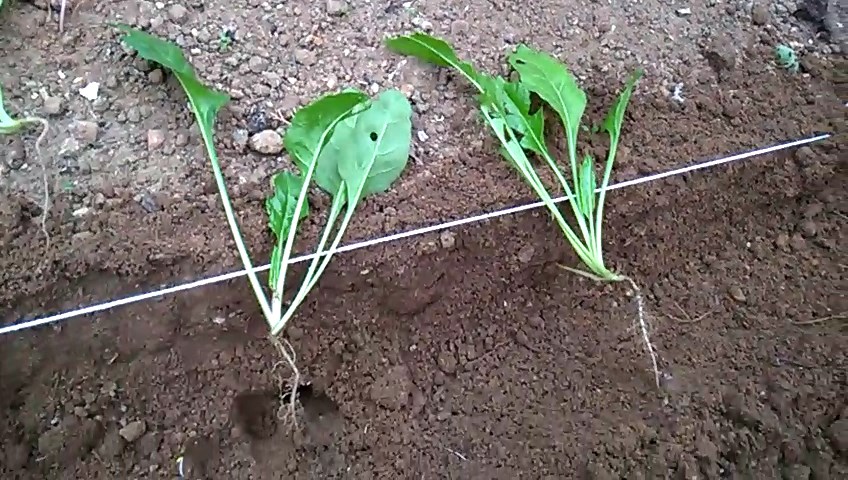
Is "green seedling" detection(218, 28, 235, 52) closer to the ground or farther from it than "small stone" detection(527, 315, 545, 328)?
farther from it

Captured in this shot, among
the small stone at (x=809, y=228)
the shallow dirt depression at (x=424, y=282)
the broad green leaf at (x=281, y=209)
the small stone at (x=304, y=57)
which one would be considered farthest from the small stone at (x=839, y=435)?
the small stone at (x=304, y=57)

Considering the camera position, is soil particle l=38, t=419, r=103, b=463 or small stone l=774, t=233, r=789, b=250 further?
small stone l=774, t=233, r=789, b=250

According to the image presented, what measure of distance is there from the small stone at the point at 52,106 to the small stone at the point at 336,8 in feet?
1.56

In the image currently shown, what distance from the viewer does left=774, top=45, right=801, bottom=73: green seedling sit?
5.26 feet

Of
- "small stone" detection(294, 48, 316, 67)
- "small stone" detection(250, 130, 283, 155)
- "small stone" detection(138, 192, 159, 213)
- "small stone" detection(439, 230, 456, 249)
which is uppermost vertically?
"small stone" detection(294, 48, 316, 67)

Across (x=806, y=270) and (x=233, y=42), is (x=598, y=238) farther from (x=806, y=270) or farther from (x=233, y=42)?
(x=233, y=42)

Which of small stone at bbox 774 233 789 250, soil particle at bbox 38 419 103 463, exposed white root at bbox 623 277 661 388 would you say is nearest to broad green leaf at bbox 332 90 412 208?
exposed white root at bbox 623 277 661 388

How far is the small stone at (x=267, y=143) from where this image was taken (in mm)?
1380

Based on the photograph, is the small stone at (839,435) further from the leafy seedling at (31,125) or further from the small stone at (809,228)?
the leafy seedling at (31,125)

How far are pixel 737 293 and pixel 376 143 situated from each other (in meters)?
0.65

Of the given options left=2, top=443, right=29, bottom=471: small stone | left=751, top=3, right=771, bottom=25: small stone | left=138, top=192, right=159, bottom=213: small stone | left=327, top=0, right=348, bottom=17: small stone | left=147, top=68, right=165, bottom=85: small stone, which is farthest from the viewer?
left=751, top=3, right=771, bottom=25: small stone

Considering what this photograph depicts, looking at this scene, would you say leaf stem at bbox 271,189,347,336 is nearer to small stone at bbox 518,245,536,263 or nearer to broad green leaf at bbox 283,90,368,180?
broad green leaf at bbox 283,90,368,180

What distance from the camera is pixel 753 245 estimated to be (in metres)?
1.48

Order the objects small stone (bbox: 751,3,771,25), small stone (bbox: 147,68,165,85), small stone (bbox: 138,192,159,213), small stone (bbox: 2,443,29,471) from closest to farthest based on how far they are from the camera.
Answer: small stone (bbox: 2,443,29,471) → small stone (bbox: 138,192,159,213) → small stone (bbox: 147,68,165,85) → small stone (bbox: 751,3,771,25)
